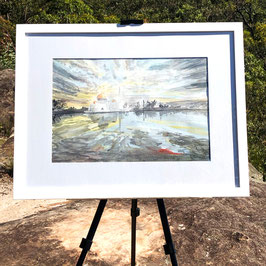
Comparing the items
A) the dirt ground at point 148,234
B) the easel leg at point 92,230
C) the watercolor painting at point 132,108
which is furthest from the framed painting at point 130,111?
the dirt ground at point 148,234

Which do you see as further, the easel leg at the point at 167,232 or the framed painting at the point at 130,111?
the easel leg at the point at 167,232

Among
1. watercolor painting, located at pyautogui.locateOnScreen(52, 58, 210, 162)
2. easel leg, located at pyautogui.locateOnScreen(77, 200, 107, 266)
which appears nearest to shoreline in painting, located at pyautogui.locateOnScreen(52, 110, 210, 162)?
watercolor painting, located at pyautogui.locateOnScreen(52, 58, 210, 162)

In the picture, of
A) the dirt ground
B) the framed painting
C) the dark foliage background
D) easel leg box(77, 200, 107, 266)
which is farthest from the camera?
the dark foliage background

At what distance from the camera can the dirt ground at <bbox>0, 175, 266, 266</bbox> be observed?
6.75 ft

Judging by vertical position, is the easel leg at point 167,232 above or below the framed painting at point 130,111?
below

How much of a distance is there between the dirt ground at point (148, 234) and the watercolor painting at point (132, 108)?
114 centimetres

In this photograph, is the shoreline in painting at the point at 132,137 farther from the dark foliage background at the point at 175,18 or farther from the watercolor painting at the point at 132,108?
the dark foliage background at the point at 175,18

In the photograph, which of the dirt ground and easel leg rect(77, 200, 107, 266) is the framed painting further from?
the dirt ground

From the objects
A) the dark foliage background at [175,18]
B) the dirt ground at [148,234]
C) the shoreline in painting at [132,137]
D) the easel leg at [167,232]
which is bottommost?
the dirt ground at [148,234]

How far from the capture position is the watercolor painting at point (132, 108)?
1.32 meters

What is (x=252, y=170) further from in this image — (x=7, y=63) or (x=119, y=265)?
(x=7, y=63)

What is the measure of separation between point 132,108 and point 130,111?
18mm

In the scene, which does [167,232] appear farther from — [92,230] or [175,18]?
[175,18]

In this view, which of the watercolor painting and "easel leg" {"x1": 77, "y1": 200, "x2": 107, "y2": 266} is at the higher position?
the watercolor painting
